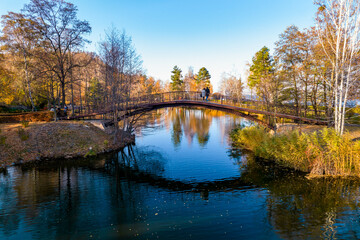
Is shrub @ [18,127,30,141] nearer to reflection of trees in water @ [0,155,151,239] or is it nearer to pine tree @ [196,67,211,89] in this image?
reflection of trees in water @ [0,155,151,239]

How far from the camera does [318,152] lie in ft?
44.3

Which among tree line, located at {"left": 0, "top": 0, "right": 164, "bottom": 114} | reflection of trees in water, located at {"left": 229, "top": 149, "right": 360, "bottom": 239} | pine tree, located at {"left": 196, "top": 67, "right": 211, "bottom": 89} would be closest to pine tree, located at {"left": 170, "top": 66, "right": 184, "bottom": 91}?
pine tree, located at {"left": 196, "top": 67, "right": 211, "bottom": 89}

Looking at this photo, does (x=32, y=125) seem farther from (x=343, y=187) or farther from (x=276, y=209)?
(x=343, y=187)

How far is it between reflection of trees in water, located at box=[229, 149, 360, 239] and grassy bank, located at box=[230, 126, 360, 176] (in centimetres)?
82

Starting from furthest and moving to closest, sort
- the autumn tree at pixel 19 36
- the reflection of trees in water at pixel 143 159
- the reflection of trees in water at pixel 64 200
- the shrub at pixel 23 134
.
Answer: the autumn tree at pixel 19 36 → the shrub at pixel 23 134 → the reflection of trees in water at pixel 143 159 → the reflection of trees in water at pixel 64 200

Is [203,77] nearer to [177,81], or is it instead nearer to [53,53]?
[177,81]

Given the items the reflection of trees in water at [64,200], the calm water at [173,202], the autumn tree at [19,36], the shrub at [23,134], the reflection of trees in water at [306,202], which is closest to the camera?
the reflection of trees in water at [306,202]

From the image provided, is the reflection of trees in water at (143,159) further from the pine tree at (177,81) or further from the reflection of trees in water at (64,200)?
the pine tree at (177,81)

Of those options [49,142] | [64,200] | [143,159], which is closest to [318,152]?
[143,159]

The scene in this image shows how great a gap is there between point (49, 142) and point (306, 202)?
22270 millimetres

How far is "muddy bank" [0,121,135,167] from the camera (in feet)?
57.4

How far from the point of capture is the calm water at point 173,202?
8.24 meters

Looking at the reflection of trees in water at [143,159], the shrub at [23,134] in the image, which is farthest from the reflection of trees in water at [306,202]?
the shrub at [23,134]

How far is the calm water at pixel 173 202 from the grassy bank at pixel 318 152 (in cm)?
Result: 94
